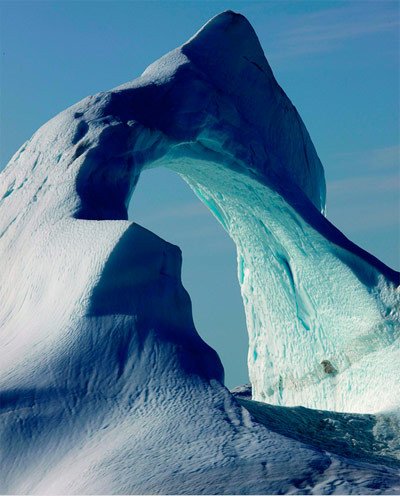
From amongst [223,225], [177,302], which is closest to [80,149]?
[177,302]

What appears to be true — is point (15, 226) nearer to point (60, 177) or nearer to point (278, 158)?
point (60, 177)

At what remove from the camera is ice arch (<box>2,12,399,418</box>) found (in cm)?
657

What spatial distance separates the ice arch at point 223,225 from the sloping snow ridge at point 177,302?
17 millimetres

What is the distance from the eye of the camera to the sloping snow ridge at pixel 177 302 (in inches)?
220

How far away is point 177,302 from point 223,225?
4.20 m

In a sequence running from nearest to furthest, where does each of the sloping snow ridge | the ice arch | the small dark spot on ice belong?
the sloping snow ridge < the ice arch < the small dark spot on ice

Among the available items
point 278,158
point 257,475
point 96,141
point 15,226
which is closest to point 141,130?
point 96,141

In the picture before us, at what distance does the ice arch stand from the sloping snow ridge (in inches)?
0.7

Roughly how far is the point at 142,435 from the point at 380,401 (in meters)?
3.67

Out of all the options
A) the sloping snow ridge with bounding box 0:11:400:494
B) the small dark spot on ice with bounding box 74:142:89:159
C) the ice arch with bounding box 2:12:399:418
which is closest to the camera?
the sloping snow ridge with bounding box 0:11:400:494

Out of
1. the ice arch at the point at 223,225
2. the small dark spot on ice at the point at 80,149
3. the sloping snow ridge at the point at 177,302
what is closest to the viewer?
the sloping snow ridge at the point at 177,302

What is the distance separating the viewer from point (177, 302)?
6.62m

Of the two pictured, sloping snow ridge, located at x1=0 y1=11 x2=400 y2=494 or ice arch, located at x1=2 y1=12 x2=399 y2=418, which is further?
ice arch, located at x1=2 y1=12 x2=399 y2=418

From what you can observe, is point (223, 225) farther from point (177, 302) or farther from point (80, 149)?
point (177, 302)
